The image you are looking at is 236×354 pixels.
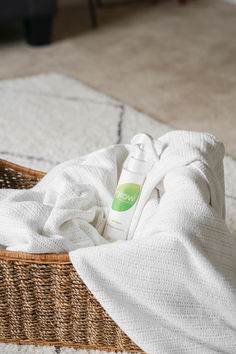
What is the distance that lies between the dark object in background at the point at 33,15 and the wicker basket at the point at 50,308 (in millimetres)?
1910

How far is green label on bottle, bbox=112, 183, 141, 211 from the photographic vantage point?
0.97 m

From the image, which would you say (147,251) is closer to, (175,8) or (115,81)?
(115,81)

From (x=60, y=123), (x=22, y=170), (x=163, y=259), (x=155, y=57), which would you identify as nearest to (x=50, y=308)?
(x=163, y=259)

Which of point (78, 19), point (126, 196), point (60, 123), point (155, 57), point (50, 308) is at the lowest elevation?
point (78, 19)

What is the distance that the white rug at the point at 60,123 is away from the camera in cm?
165

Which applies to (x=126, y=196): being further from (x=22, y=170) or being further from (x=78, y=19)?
(x=78, y=19)

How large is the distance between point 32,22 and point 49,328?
2034 millimetres

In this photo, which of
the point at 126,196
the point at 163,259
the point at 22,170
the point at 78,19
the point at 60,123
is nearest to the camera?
the point at 163,259

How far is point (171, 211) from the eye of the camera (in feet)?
2.83

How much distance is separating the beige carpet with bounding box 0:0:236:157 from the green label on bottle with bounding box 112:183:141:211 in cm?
80

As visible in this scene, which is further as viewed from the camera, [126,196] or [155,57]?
[155,57]

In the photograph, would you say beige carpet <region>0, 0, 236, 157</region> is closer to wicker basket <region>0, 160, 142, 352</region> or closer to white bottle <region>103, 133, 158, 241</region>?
white bottle <region>103, 133, 158, 241</region>

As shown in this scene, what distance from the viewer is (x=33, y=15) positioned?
259 cm

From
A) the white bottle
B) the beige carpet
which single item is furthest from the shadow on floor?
the white bottle
